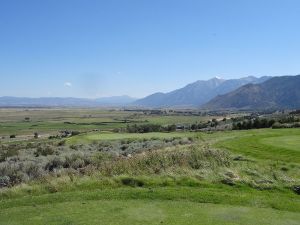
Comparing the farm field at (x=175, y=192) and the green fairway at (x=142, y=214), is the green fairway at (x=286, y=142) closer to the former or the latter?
the farm field at (x=175, y=192)

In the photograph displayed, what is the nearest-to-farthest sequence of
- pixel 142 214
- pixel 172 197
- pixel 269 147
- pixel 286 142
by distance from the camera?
1. pixel 142 214
2. pixel 172 197
3. pixel 269 147
4. pixel 286 142

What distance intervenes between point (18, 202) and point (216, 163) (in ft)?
29.3

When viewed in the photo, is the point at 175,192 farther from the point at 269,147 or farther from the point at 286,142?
the point at 286,142

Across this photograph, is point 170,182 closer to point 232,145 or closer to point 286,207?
point 286,207

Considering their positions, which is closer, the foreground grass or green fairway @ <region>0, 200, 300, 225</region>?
green fairway @ <region>0, 200, 300, 225</region>

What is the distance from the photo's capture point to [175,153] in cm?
2131

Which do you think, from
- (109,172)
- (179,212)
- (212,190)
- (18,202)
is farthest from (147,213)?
(109,172)

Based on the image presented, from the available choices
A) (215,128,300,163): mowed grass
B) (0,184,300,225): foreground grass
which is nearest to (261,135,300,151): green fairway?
(215,128,300,163): mowed grass

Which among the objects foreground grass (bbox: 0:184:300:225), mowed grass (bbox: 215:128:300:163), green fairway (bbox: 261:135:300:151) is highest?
green fairway (bbox: 261:135:300:151)

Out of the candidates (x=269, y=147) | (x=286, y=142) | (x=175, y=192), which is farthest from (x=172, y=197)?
(x=286, y=142)

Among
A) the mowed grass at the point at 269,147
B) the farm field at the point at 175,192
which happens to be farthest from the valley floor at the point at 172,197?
the mowed grass at the point at 269,147

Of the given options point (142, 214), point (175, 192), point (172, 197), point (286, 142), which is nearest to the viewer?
point (142, 214)

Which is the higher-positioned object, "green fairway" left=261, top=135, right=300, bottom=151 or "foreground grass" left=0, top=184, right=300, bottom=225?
"green fairway" left=261, top=135, right=300, bottom=151

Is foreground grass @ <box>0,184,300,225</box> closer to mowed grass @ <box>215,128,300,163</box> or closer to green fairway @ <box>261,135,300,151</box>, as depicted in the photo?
mowed grass @ <box>215,128,300,163</box>
